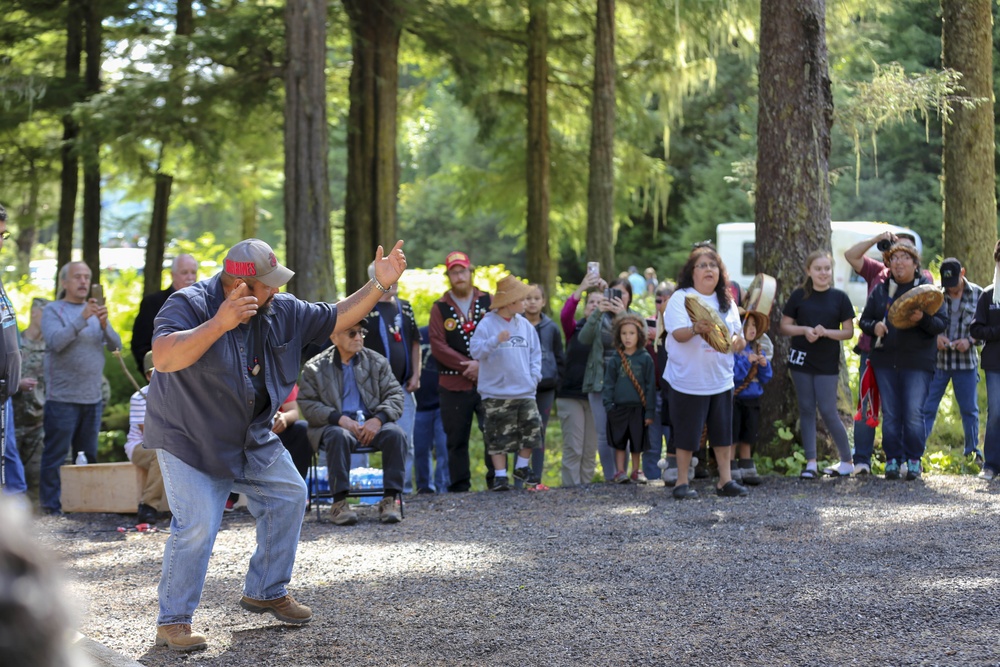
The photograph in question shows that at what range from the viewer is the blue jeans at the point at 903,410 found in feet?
32.3

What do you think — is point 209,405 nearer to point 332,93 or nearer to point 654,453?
point 654,453

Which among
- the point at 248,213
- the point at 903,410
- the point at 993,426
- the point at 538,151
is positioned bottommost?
the point at 993,426

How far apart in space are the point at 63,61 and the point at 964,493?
16580 millimetres

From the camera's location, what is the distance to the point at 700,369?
9.20 meters

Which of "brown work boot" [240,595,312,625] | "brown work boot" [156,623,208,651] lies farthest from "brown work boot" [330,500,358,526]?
"brown work boot" [156,623,208,651]

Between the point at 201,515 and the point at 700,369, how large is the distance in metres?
4.90

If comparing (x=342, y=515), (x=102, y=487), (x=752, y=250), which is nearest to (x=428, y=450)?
(x=342, y=515)

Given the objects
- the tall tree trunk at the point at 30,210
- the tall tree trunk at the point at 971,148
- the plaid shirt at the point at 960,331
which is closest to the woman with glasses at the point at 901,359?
the plaid shirt at the point at 960,331

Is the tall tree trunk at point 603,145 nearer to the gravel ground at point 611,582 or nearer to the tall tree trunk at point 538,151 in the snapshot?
the tall tree trunk at point 538,151

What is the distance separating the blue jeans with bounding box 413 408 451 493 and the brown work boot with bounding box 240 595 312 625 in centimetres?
531

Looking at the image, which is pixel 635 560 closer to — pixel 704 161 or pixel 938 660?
pixel 938 660

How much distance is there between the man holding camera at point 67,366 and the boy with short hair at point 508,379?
3321 mm

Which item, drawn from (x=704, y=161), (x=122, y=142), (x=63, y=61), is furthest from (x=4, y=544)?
(x=704, y=161)

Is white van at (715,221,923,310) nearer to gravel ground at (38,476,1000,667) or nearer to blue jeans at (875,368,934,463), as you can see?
blue jeans at (875,368,934,463)
